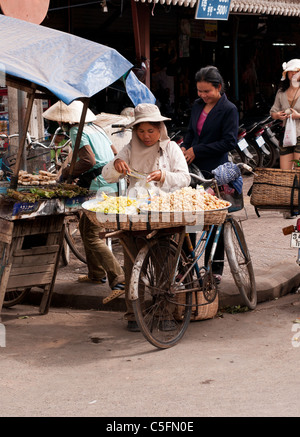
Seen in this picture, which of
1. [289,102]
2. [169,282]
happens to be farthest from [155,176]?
[289,102]

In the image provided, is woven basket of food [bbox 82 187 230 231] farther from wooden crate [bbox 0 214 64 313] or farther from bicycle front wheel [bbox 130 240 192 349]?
wooden crate [bbox 0 214 64 313]

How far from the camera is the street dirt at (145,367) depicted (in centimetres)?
425

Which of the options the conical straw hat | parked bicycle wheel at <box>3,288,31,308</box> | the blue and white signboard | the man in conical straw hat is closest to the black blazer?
the man in conical straw hat

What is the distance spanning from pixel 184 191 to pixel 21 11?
12.0 ft

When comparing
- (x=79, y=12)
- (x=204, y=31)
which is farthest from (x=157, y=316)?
(x=204, y=31)

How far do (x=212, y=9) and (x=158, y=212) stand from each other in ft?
23.9

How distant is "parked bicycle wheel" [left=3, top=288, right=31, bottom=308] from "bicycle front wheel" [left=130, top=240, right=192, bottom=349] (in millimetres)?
1453

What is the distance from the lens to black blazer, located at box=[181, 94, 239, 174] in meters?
6.56

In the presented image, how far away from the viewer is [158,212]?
5.11 metres

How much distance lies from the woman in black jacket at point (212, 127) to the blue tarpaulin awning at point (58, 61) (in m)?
0.98

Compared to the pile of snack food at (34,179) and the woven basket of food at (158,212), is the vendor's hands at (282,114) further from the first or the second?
the woven basket of food at (158,212)

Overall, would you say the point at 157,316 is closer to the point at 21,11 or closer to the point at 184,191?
the point at 184,191

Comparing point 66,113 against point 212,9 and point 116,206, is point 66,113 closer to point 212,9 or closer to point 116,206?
point 116,206

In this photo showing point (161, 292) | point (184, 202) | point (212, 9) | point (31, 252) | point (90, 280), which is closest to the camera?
point (184, 202)
